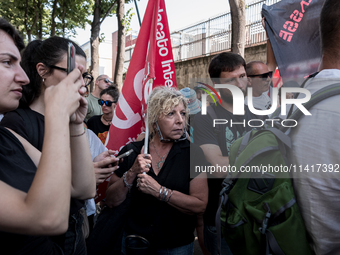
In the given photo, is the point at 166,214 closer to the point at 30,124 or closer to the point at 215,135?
the point at 215,135

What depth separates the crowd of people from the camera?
0.92m

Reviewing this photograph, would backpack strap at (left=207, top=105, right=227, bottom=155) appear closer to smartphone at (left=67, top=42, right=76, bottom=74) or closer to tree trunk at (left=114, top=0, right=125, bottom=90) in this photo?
smartphone at (left=67, top=42, right=76, bottom=74)

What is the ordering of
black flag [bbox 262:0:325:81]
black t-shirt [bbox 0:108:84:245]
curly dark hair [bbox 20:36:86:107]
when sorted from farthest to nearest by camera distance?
black flag [bbox 262:0:325:81], curly dark hair [bbox 20:36:86:107], black t-shirt [bbox 0:108:84:245]

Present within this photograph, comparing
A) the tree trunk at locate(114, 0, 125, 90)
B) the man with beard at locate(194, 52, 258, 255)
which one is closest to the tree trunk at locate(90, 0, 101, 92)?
the tree trunk at locate(114, 0, 125, 90)

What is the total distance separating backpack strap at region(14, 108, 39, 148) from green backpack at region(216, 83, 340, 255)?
44.0 inches

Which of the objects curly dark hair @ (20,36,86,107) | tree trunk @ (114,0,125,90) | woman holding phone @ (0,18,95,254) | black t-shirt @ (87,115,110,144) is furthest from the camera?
tree trunk @ (114,0,125,90)

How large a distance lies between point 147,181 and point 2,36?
132 cm

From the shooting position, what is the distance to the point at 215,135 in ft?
8.05

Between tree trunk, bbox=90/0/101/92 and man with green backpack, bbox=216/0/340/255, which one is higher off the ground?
tree trunk, bbox=90/0/101/92

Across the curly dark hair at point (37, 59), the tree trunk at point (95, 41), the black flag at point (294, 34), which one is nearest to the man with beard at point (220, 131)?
the black flag at point (294, 34)

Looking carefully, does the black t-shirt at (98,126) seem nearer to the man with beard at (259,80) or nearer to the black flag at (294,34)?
the man with beard at (259,80)

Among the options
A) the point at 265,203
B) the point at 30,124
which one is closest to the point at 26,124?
the point at 30,124

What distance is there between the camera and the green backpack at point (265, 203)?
1143 millimetres

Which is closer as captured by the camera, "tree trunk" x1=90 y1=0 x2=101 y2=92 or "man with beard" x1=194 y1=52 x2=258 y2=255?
"man with beard" x1=194 y1=52 x2=258 y2=255
